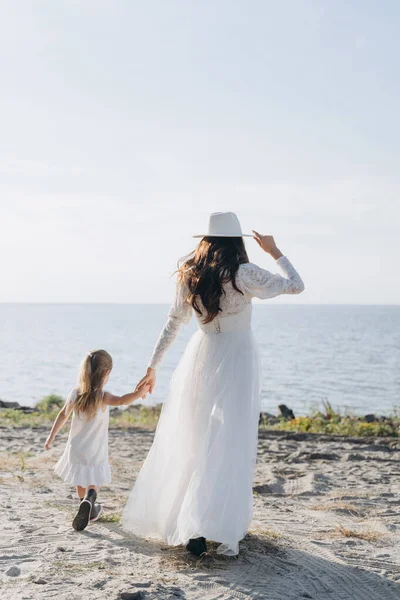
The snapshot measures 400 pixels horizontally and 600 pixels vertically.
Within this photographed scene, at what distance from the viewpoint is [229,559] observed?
5.02 meters

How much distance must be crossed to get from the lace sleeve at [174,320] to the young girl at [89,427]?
1.24ft

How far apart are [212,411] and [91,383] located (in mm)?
1259

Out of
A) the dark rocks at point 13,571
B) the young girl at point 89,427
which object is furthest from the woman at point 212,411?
the dark rocks at point 13,571

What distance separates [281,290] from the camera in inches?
Answer: 205

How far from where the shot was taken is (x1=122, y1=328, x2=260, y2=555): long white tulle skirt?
16.5ft

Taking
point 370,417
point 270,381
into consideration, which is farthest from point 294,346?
point 370,417

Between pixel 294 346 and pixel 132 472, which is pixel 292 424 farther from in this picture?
pixel 294 346

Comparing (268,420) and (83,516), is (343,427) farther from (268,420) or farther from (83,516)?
(83,516)

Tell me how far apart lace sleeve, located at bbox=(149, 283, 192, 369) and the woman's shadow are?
1.48m

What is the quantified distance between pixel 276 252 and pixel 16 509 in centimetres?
326

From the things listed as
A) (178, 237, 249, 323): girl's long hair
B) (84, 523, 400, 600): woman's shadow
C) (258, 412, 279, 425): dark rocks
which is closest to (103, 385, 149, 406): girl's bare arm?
(178, 237, 249, 323): girl's long hair

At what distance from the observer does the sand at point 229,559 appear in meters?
4.43

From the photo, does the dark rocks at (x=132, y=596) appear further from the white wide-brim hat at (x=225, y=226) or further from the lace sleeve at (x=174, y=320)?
the white wide-brim hat at (x=225, y=226)

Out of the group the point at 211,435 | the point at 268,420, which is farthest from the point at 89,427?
the point at 268,420
